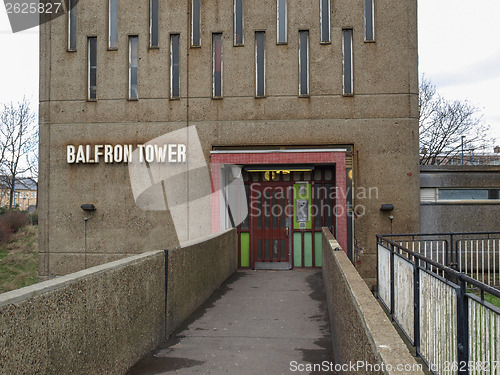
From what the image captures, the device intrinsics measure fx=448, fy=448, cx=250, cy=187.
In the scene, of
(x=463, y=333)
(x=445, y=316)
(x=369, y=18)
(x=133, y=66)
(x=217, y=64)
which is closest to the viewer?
(x=463, y=333)

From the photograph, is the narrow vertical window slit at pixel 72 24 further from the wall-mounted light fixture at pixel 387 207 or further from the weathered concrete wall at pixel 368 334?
the weathered concrete wall at pixel 368 334

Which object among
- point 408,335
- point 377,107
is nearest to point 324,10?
point 377,107

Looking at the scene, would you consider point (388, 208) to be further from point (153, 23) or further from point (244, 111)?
point (153, 23)

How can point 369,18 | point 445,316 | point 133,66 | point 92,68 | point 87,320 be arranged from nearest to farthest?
1. point 87,320
2. point 445,316
3. point 369,18
4. point 133,66
5. point 92,68

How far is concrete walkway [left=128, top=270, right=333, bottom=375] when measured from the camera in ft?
18.0

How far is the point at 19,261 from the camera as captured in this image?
32.2 m

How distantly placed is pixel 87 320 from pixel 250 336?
316 centimetres

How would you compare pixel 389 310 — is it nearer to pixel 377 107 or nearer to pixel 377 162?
pixel 377 162

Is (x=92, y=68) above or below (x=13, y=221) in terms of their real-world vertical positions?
above

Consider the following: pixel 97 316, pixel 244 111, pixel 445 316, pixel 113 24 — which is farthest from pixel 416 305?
pixel 113 24

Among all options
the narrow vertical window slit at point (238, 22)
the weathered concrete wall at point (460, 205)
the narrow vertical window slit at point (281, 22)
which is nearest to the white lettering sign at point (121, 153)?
the narrow vertical window slit at point (238, 22)

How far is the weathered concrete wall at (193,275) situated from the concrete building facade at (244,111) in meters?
2.64

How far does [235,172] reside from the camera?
1366 centimetres

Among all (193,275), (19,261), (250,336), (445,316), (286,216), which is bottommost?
(19,261)
